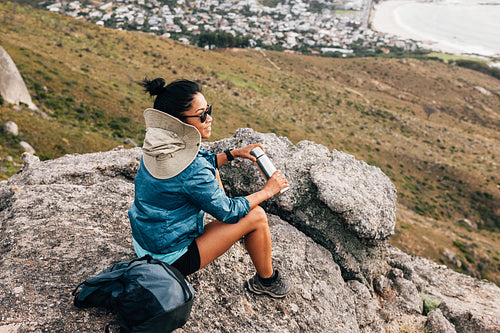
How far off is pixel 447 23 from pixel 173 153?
20257cm

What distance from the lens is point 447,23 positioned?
504ft

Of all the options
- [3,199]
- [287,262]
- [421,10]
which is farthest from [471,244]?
[421,10]

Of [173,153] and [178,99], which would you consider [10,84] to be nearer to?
[178,99]

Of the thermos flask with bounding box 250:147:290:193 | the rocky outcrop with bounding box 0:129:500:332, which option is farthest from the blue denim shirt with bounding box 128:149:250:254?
the rocky outcrop with bounding box 0:129:500:332

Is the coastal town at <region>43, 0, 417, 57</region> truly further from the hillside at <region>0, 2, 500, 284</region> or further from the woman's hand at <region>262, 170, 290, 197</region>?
the woman's hand at <region>262, 170, 290, 197</region>

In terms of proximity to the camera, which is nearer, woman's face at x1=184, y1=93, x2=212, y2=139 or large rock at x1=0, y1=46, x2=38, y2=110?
woman's face at x1=184, y1=93, x2=212, y2=139

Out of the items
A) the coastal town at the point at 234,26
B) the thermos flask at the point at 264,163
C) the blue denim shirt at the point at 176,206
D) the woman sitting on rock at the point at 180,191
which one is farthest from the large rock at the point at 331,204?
the coastal town at the point at 234,26

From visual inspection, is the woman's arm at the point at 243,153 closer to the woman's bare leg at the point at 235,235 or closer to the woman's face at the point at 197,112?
the woman's bare leg at the point at 235,235

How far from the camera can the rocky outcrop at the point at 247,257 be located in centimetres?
382

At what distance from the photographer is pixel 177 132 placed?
305cm

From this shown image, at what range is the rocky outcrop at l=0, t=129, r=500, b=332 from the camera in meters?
3.82

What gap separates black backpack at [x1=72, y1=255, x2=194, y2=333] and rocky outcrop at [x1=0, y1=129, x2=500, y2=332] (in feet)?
2.55

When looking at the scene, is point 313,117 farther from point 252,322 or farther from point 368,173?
point 252,322

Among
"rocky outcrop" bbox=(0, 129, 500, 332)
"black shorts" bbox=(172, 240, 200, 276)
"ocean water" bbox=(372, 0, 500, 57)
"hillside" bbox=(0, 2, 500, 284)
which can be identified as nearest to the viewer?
"black shorts" bbox=(172, 240, 200, 276)
